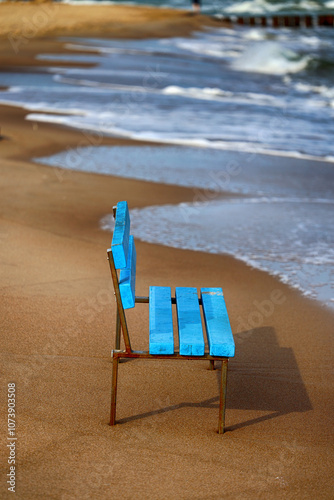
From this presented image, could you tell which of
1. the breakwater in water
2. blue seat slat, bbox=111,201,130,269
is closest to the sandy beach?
blue seat slat, bbox=111,201,130,269

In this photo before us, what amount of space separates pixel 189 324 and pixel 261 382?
733mm

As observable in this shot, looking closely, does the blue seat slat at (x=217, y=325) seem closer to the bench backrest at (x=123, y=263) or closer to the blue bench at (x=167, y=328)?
the blue bench at (x=167, y=328)

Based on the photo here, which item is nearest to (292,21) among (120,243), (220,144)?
(220,144)

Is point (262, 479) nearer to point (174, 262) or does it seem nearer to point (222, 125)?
point (174, 262)

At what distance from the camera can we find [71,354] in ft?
12.5

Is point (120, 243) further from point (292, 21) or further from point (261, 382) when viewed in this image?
point (292, 21)

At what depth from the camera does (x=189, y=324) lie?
3219 millimetres

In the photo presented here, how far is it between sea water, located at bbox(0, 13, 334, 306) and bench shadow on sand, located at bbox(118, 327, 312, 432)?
0.90 metres

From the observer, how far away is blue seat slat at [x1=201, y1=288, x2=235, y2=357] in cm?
298

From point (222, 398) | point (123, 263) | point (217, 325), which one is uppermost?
point (123, 263)

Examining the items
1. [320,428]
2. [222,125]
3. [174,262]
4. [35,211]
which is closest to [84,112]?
[222,125]

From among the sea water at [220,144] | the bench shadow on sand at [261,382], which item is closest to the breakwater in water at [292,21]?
the sea water at [220,144]

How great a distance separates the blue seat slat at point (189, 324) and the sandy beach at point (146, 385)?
0.45 m

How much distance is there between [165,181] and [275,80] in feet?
38.3
